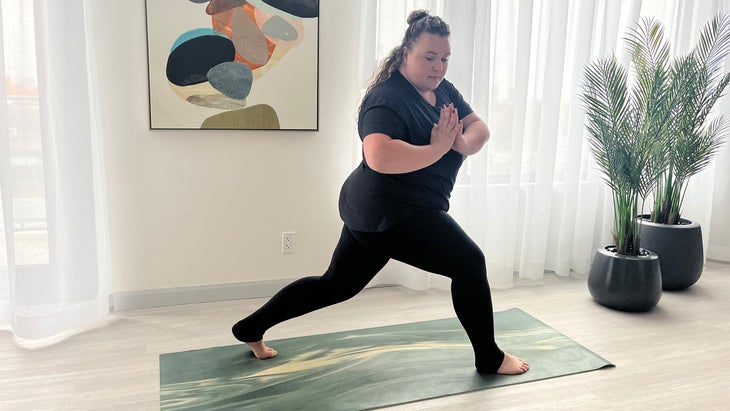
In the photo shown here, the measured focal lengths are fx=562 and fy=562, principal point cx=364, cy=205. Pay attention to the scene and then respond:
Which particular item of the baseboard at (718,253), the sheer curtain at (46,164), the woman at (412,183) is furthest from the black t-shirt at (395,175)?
the baseboard at (718,253)

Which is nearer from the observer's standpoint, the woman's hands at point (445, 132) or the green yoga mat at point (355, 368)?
the woman's hands at point (445, 132)

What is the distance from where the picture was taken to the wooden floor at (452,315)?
77.2 inches

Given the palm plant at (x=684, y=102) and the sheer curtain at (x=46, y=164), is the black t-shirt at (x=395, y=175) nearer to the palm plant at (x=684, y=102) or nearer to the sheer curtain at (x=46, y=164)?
the sheer curtain at (x=46, y=164)

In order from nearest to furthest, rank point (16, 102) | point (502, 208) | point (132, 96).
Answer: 1. point (16, 102)
2. point (132, 96)
3. point (502, 208)

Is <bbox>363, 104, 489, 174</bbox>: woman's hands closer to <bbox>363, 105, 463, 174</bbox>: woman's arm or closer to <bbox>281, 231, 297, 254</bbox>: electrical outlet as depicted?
<bbox>363, 105, 463, 174</bbox>: woman's arm

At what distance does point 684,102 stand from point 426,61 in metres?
1.71

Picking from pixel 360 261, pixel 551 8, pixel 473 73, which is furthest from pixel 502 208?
pixel 360 261

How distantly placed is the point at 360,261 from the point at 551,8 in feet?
6.61

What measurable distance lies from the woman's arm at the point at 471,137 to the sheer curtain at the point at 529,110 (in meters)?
0.98

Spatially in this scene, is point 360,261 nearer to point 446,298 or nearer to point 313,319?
point 313,319

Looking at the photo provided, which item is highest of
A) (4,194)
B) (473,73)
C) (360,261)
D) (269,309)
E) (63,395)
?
(473,73)

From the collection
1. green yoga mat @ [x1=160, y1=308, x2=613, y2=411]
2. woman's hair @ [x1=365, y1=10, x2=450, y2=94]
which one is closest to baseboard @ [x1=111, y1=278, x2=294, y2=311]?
green yoga mat @ [x1=160, y1=308, x2=613, y2=411]

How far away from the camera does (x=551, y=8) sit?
3.16 m

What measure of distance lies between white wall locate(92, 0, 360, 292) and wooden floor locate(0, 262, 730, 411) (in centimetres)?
24
